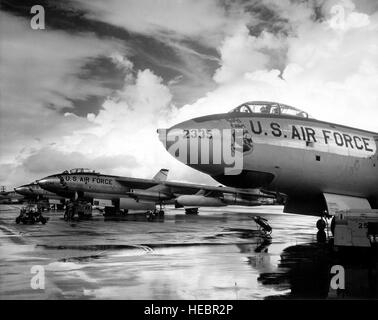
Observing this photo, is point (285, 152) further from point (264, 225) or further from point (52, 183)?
point (52, 183)

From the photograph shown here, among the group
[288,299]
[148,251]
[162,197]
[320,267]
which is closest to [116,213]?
[162,197]

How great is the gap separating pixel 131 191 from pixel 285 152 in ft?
91.5

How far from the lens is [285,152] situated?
36.8 feet

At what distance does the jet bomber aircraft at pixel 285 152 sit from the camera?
33.7 ft

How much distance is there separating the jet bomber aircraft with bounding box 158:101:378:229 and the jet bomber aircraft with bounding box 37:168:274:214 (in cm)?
2531

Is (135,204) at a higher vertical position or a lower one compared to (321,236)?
higher

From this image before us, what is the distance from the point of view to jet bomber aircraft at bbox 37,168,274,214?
1492 inches

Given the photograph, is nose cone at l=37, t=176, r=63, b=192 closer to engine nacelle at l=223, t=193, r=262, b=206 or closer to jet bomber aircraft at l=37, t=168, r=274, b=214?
jet bomber aircraft at l=37, t=168, r=274, b=214

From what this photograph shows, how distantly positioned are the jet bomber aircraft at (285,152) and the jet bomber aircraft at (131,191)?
83.0 ft

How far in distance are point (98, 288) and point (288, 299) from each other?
3.02 m

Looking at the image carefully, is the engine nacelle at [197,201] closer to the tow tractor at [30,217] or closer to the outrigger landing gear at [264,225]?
the tow tractor at [30,217]

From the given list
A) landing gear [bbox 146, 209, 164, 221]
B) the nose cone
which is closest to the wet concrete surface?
landing gear [bbox 146, 209, 164, 221]

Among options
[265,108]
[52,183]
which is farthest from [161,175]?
[265,108]
